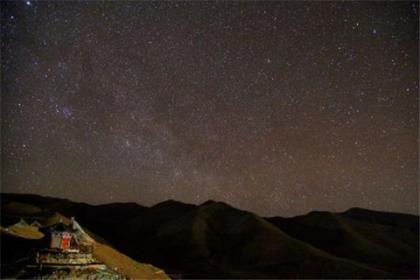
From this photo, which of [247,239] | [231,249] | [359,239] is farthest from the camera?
[359,239]

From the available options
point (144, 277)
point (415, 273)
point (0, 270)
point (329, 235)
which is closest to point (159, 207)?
point (329, 235)

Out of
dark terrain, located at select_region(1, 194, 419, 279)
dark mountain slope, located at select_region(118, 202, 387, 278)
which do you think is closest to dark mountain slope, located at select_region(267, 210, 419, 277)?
dark terrain, located at select_region(1, 194, 419, 279)

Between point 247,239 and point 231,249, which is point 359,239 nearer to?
point 247,239

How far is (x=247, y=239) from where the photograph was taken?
2308 inches

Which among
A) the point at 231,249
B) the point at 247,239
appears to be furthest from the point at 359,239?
the point at 231,249

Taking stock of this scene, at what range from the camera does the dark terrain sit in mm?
49156

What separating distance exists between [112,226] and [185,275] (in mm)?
26034

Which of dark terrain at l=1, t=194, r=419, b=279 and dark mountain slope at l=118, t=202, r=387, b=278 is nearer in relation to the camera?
dark mountain slope at l=118, t=202, r=387, b=278

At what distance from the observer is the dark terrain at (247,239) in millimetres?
49156

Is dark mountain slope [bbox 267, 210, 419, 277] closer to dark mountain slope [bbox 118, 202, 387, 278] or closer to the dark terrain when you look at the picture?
the dark terrain

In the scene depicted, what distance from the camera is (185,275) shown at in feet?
141

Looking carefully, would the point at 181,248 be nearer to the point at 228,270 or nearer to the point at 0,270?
the point at 228,270

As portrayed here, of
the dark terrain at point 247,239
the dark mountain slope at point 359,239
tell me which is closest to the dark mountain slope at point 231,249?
the dark terrain at point 247,239

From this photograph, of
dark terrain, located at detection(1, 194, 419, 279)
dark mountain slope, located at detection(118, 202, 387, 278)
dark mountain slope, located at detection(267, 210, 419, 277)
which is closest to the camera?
dark mountain slope, located at detection(118, 202, 387, 278)
